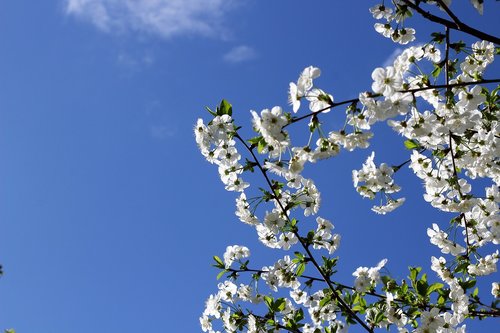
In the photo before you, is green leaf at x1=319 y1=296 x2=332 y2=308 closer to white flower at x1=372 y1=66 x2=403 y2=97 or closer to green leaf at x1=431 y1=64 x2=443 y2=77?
green leaf at x1=431 y1=64 x2=443 y2=77

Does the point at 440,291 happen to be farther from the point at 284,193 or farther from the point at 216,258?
the point at 216,258

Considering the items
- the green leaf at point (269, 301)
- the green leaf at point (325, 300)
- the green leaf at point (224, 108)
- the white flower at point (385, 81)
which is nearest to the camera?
the white flower at point (385, 81)

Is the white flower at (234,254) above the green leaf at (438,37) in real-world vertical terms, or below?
below

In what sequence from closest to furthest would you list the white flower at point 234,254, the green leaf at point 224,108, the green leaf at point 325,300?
1. the green leaf at point 224,108
2. the green leaf at point 325,300
3. the white flower at point 234,254

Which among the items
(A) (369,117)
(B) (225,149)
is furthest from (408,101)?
(B) (225,149)

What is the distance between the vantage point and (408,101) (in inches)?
152

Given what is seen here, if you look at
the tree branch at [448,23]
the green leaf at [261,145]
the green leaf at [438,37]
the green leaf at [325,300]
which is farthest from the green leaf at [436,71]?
the green leaf at [325,300]

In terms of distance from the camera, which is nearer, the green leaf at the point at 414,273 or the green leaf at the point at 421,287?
the green leaf at the point at 421,287

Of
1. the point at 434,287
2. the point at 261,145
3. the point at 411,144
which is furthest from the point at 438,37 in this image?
the point at 434,287

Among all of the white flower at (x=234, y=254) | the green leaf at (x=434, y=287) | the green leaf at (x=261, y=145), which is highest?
the white flower at (x=234, y=254)

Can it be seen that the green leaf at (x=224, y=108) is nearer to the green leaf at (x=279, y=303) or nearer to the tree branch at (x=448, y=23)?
the tree branch at (x=448, y=23)

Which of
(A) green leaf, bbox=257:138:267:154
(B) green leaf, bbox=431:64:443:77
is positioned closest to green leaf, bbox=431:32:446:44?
(B) green leaf, bbox=431:64:443:77

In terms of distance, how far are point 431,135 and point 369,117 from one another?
95 centimetres

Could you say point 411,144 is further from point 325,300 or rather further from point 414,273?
point 325,300
